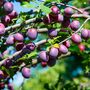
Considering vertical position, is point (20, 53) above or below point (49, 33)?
below

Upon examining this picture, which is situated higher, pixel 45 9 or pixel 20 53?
pixel 45 9

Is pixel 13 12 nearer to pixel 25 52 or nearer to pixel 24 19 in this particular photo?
pixel 24 19

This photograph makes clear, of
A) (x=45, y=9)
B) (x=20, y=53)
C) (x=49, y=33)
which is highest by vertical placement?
(x=45, y=9)

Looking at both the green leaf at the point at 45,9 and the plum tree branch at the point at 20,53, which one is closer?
the green leaf at the point at 45,9

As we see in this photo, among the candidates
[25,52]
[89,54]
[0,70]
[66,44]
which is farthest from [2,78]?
[89,54]

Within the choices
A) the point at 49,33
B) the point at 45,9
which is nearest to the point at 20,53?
the point at 49,33

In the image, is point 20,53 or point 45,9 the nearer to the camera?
point 45,9

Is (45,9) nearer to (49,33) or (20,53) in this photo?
(49,33)

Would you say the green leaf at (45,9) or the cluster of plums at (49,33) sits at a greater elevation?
the green leaf at (45,9)

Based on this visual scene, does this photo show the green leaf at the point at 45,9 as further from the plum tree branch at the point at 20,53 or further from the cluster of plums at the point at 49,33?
the plum tree branch at the point at 20,53

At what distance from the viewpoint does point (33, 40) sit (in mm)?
2527

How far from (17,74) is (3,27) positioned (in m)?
0.46

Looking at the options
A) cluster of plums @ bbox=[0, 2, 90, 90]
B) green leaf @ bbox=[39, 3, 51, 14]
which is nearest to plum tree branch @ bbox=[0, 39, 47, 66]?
cluster of plums @ bbox=[0, 2, 90, 90]

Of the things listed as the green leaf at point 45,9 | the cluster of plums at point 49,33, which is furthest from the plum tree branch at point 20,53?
the green leaf at point 45,9
